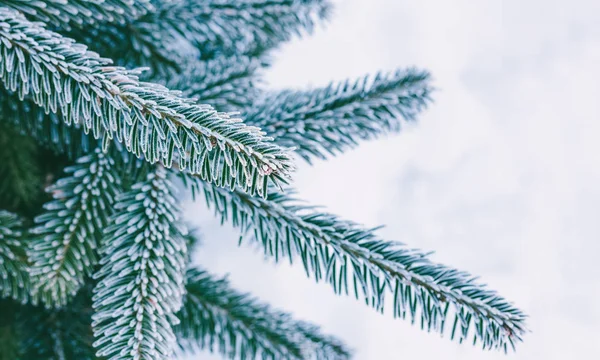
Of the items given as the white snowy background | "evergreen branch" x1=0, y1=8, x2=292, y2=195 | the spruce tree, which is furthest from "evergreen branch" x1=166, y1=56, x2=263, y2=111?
the white snowy background

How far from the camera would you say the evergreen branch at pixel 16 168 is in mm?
495

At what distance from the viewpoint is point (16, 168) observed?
498 millimetres

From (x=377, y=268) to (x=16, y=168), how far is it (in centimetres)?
36

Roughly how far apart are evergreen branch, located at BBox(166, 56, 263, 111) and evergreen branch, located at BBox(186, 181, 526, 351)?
90mm

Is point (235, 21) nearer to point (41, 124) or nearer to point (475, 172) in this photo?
point (41, 124)

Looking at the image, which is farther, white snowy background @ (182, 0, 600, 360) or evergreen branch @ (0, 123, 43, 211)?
white snowy background @ (182, 0, 600, 360)

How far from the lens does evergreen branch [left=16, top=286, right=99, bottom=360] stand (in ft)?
1.57

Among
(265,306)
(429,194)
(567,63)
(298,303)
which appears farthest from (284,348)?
(567,63)

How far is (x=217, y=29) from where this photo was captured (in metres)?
0.52

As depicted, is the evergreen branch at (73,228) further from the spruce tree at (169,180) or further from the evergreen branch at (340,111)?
the evergreen branch at (340,111)

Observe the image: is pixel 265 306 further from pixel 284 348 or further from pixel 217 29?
pixel 217 29

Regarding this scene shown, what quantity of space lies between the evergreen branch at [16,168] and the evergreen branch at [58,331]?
4.3 inches

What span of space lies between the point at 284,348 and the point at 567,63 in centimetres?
53

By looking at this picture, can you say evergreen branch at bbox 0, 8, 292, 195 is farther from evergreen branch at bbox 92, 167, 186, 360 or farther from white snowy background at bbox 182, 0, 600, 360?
white snowy background at bbox 182, 0, 600, 360
